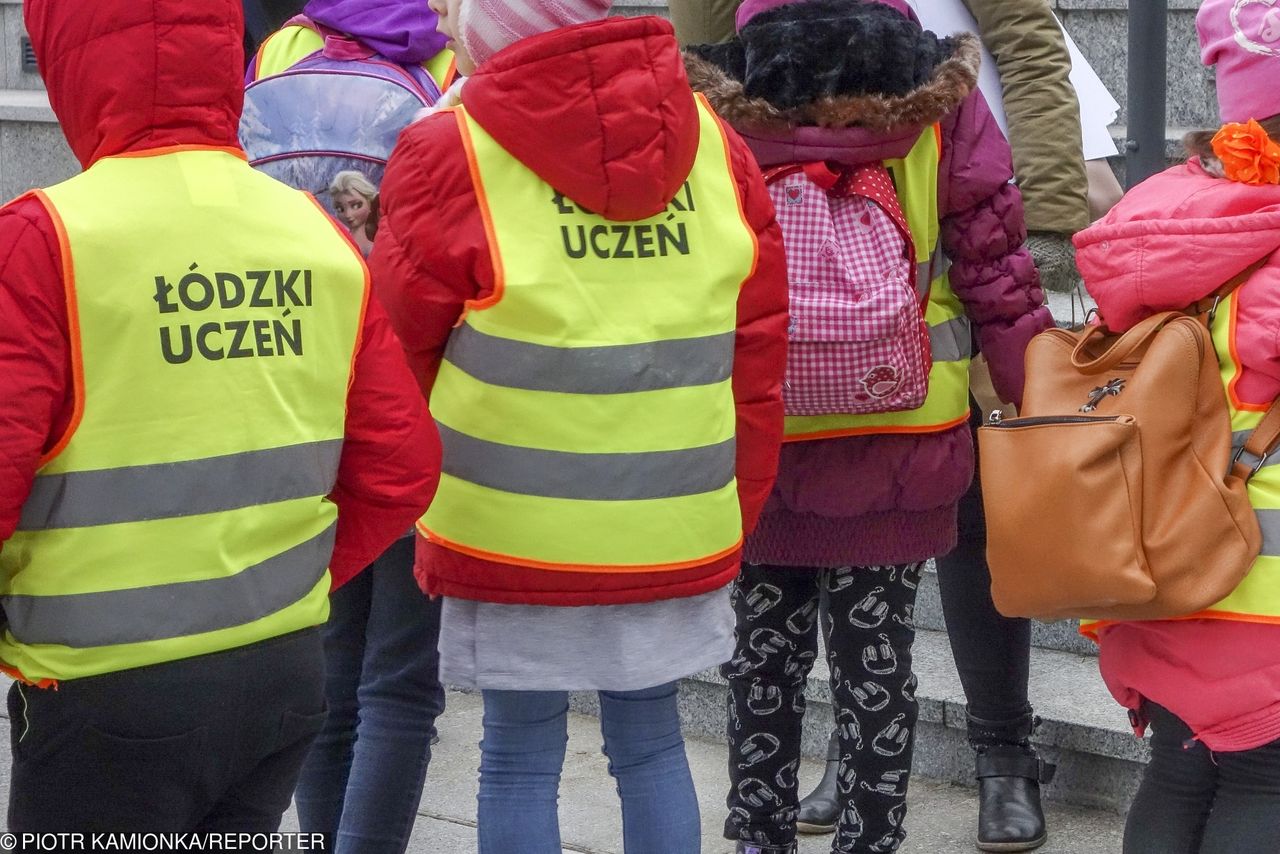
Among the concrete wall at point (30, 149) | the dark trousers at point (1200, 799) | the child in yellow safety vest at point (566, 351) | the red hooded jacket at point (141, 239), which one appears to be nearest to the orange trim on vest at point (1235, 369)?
the dark trousers at point (1200, 799)

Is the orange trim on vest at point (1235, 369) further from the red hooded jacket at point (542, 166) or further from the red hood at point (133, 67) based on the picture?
the red hood at point (133, 67)

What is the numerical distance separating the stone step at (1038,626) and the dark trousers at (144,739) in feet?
6.79

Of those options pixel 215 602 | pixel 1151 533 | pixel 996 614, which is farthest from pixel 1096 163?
pixel 215 602

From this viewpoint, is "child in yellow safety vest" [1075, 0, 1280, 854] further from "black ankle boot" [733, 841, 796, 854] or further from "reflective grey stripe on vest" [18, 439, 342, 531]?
"reflective grey stripe on vest" [18, 439, 342, 531]

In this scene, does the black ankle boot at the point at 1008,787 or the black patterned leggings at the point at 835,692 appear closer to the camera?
the black patterned leggings at the point at 835,692

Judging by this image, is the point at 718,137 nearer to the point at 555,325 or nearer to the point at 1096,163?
the point at 555,325

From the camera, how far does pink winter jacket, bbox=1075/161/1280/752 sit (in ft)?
8.68

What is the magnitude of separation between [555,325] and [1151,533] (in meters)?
0.95

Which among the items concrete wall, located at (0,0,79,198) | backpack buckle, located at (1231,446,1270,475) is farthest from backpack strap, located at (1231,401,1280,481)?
concrete wall, located at (0,0,79,198)

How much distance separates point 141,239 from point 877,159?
55.5 inches

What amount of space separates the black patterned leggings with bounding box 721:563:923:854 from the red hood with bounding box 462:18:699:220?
986 millimetres

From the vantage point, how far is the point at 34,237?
2188 mm

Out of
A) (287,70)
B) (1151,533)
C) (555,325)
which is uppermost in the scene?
(287,70)

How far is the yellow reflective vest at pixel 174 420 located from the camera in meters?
2.24
